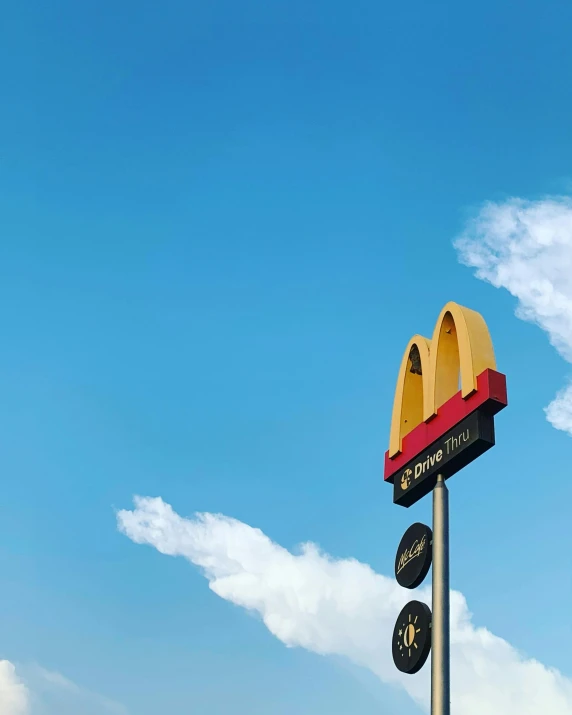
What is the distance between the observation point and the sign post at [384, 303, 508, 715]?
12633 mm

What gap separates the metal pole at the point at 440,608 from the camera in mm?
11984

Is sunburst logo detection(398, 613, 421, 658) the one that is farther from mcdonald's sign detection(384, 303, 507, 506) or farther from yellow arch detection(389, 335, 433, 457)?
yellow arch detection(389, 335, 433, 457)

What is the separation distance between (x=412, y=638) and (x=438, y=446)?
2956 millimetres

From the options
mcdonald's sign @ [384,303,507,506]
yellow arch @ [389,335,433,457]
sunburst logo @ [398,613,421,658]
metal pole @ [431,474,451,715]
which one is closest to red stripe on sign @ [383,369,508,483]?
mcdonald's sign @ [384,303,507,506]

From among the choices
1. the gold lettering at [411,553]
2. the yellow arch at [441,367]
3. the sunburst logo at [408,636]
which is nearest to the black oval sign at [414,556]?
the gold lettering at [411,553]

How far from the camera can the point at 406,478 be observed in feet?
48.1

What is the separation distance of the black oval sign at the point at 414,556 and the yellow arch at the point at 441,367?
1.68 m

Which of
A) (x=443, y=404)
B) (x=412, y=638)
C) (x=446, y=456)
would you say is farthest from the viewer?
(x=443, y=404)

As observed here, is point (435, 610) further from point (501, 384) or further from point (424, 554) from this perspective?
point (501, 384)

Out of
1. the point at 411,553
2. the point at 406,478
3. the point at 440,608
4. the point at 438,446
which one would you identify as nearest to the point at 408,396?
the point at 406,478

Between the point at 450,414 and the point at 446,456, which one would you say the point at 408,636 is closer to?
the point at 446,456

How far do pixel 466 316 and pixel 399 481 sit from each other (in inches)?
122

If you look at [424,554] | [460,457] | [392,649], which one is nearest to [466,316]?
[460,457]

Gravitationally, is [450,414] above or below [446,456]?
above
